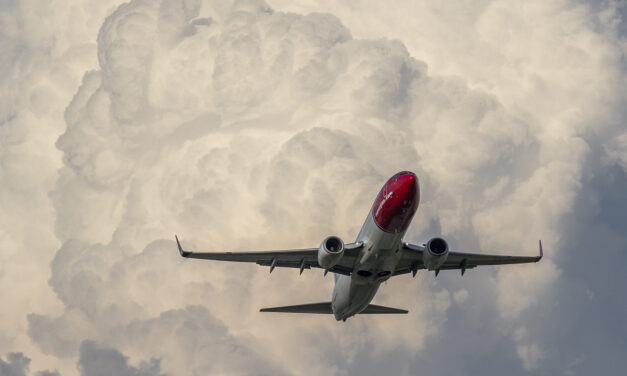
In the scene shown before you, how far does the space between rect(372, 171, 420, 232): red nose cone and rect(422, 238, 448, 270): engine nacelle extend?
11.3 ft

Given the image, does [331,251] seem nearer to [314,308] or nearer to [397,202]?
[397,202]

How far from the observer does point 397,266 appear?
2665 inches

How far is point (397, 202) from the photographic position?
58.2 m

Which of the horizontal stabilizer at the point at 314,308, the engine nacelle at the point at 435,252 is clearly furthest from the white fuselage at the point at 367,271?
the engine nacelle at the point at 435,252

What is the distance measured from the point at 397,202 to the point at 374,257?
579 cm

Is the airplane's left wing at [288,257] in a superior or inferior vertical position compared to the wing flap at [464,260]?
superior

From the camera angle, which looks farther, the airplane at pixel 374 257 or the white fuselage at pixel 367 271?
the white fuselage at pixel 367 271

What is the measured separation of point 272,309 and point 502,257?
58.5ft

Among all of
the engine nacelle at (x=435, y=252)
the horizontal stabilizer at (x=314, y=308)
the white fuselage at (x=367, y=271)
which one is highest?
the horizontal stabilizer at (x=314, y=308)

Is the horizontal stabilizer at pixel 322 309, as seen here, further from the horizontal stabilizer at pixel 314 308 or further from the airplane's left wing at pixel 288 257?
the airplane's left wing at pixel 288 257

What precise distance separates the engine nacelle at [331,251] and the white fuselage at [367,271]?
2.07 metres

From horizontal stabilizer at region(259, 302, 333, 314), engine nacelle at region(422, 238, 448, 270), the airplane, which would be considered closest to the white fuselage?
the airplane

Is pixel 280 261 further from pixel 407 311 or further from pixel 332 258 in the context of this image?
pixel 407 311

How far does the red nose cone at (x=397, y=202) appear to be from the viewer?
190 ft
